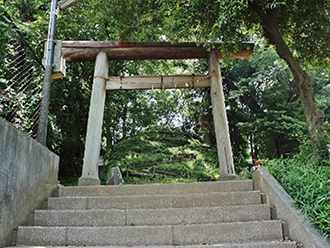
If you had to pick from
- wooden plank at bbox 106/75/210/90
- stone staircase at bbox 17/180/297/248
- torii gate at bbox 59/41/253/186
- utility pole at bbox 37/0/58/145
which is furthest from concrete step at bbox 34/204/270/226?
wooden plank at bbox 106/75/210/90

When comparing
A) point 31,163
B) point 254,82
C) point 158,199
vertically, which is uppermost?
point 254,82

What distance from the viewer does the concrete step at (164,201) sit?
11.1 ft

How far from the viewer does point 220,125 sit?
5.31m

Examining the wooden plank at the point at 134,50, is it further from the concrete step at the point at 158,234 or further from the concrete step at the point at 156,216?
the concrete step at the point at 158,234

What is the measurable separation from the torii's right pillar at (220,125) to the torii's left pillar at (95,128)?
223cm

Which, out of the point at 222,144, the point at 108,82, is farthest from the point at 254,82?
the point at 108,82

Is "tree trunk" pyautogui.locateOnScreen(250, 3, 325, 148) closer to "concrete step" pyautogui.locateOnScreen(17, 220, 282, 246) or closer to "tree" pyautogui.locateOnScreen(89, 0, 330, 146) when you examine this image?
"tree" pyautogui.locateOnScreen(89, 0, 330, 146)

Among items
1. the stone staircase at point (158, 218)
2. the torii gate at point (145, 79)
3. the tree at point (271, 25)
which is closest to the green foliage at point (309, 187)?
the stone staircase at point (158, 218)

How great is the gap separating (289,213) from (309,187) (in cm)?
33

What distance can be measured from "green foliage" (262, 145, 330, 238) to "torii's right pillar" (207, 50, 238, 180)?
53.1 inches

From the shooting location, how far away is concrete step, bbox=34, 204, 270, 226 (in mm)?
3070

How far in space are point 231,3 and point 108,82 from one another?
2907mm

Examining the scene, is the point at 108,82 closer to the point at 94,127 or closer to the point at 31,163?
the point at 94,127

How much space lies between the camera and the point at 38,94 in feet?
14.5
